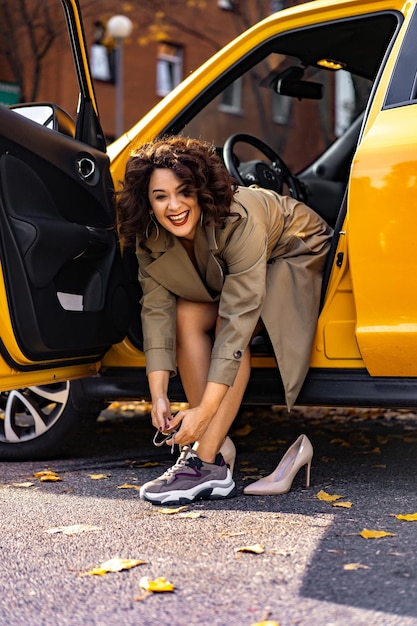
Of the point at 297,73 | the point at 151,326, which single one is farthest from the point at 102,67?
the point at 151,326

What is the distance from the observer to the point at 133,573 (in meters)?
2.45

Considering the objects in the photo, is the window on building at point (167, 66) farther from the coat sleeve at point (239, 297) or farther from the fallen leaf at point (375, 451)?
the coat sleeve at point (239, 297)

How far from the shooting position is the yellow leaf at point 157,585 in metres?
2.30

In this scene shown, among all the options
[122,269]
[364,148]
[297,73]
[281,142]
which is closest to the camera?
[364,148]

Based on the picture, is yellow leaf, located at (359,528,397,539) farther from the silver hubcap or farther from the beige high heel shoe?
the silver hubcap

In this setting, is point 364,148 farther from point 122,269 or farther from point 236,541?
point 236,541

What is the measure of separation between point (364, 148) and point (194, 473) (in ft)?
4.18

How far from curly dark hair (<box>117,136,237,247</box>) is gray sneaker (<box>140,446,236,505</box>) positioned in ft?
2.69

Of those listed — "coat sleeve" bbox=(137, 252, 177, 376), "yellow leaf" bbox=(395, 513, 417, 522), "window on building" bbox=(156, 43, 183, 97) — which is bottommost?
"yellow leaf" bbox=(395, 513, 417, 522)

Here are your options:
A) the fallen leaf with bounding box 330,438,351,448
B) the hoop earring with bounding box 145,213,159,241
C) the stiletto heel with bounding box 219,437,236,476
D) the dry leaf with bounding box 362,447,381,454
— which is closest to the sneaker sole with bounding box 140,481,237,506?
the stiletto heel with bounding box 219,437,236,476

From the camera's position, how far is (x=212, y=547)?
2.67m

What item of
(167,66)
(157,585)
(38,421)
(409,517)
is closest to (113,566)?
(157,585)

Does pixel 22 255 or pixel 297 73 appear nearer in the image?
pixel 22 255

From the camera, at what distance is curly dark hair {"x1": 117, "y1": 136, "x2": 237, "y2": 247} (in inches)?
126
